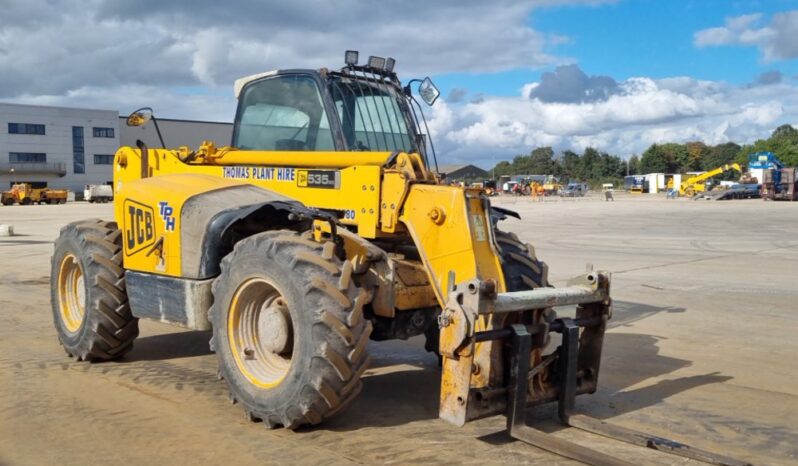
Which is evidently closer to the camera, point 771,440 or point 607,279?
point 771,440

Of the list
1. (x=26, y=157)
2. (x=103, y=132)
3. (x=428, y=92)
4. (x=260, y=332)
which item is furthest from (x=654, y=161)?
(x=260, y=332)

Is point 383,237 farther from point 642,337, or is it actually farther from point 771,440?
point 642,337

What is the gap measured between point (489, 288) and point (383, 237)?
1402 millimetres

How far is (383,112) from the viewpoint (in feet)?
22.2

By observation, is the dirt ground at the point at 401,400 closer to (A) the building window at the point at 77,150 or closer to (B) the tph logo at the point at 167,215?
(B) the tph logo at the point at 167,215

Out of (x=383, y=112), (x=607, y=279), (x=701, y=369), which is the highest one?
(x=383, y=112)

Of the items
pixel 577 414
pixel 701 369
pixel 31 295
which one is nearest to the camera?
pixel 577 414

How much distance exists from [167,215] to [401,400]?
97.0 inches

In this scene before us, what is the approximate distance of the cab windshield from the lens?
643cm

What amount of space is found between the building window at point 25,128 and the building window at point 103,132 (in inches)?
221

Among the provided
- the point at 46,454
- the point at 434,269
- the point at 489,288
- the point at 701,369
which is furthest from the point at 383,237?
the point at 701,369

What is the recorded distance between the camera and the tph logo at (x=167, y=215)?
6445 mm

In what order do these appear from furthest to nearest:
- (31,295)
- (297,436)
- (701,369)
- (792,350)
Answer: (31,295) → (792,350) → (701,369) → (297,436)

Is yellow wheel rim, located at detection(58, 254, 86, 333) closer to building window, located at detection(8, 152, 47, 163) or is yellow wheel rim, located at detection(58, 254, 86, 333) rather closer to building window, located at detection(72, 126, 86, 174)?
building window, located at detection(8, 152, 47, 163)
